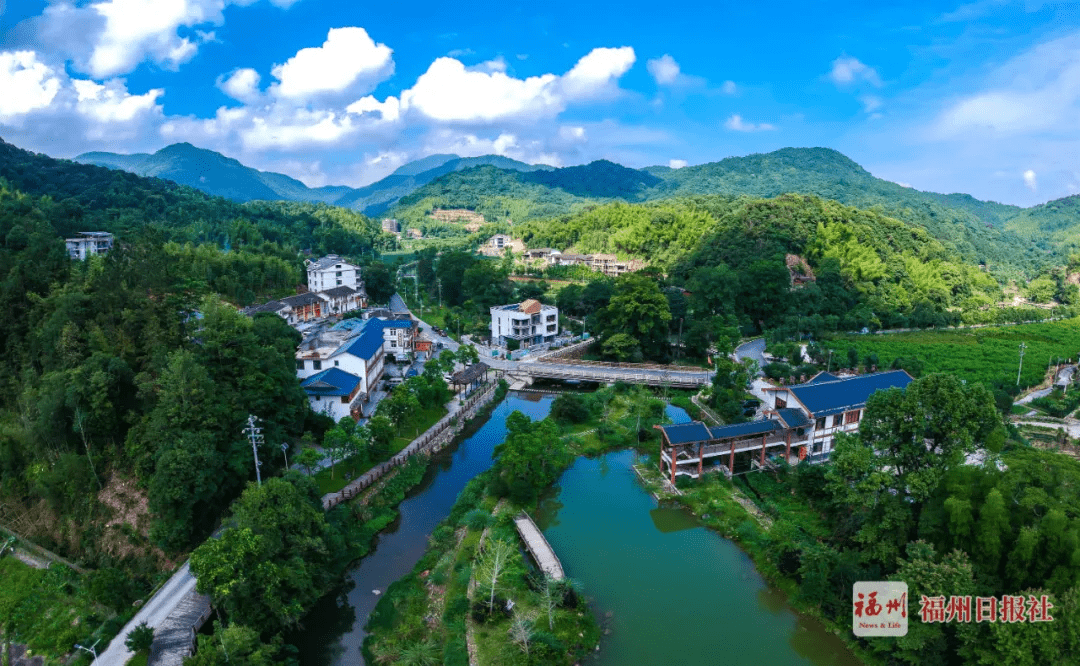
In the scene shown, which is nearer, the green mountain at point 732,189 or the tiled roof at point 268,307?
the tiled roof at point 268,307

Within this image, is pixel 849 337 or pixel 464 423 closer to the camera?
pixel 464 423

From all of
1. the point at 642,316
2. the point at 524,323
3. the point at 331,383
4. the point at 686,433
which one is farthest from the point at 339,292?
the point at 686,433

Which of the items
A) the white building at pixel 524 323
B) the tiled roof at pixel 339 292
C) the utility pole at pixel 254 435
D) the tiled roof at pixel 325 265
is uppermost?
the tiled roof at pixel 325 265

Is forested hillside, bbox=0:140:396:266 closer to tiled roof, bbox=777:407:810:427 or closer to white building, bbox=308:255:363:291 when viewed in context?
white building, bbox=308:255:363:291

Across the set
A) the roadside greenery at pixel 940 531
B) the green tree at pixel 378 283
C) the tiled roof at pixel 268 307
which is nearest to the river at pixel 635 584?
the roadside greenery at pixel 940 531

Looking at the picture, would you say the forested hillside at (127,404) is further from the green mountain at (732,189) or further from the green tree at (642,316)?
the green mountain at (732,189)

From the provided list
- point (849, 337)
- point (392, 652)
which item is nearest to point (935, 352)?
point (849, 337)

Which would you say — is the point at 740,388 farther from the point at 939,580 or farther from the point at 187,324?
the point at 187,324
